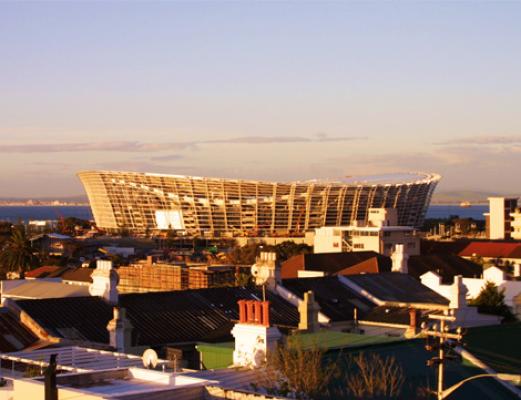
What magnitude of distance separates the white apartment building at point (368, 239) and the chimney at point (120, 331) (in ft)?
304

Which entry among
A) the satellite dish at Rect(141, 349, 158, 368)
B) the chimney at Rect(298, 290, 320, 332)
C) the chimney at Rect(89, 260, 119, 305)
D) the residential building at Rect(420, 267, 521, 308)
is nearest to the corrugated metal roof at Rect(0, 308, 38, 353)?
the chimney at Rect(89, 260, 119, 305)

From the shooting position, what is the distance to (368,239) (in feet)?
463

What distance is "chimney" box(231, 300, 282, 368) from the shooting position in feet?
93.0

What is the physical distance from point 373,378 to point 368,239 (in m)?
114

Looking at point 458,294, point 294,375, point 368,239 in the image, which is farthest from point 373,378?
point 368,239

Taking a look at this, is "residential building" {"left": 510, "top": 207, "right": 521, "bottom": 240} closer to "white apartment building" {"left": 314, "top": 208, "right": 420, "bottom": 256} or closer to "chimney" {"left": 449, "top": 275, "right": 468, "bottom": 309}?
"white apartment building" {"left": 314, "top": 208, "right": 420, "bottom": 256}

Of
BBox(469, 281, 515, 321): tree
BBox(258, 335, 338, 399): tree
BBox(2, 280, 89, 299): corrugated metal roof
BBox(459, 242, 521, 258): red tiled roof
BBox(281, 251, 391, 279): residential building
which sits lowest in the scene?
BBox(459, 242, 521, 258): red tiled roof

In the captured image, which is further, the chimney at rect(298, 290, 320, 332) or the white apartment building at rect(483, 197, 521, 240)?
the white apartment building at rect(483, 197, 521, 240)

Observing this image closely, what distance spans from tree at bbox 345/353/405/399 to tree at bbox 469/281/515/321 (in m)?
22.7

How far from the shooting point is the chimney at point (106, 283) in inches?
1805

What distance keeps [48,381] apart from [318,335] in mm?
16072

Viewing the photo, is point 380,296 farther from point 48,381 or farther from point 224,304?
point 48,381

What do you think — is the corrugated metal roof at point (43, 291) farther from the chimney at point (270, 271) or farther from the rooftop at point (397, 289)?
the rooftop at point (397, 289)

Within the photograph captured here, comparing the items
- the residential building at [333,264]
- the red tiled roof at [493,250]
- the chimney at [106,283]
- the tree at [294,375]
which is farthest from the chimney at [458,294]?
the red tiled roof at [493,250]
